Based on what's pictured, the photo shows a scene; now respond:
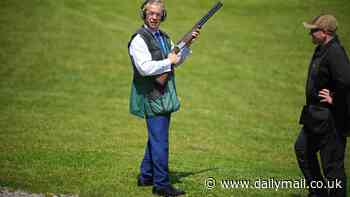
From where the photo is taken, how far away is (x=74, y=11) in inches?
1104

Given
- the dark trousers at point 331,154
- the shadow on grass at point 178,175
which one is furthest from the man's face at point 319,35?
the shadow on grass at point 178,175

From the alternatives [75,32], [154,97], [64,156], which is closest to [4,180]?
[64,156]

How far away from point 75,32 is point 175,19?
19.1 feet

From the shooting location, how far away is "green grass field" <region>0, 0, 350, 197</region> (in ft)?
32.4

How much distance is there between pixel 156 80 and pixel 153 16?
0.81 m

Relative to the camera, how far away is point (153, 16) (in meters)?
7.87

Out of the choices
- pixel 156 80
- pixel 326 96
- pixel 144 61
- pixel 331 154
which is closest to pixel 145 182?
pixel 156 80

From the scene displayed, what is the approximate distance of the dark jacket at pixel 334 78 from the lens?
735cm

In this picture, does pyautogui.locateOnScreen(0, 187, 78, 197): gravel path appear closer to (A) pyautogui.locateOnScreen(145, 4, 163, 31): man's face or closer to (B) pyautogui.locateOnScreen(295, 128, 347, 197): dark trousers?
(A) pyautogui.locateOnScreen(145, 4, 163, 31): man's face

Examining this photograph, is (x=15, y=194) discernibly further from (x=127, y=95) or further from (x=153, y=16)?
(x=127, y=95)

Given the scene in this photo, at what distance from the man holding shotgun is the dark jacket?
1.67 m

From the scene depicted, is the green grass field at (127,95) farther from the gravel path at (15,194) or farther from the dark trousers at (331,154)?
the dark trousers at (331,154)

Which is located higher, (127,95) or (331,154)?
(127,95)

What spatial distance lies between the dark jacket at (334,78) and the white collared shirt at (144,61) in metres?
1.82
